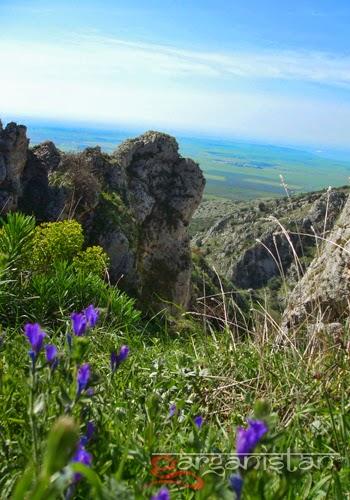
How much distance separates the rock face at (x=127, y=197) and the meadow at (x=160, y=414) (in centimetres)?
1729

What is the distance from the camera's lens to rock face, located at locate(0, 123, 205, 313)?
93.5ft

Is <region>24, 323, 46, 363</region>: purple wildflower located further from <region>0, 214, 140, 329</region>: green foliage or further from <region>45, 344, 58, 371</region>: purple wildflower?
<region>0, 214, 140, 329</region>: green foliage

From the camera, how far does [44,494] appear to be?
87cm

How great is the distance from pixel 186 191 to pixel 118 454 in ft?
135

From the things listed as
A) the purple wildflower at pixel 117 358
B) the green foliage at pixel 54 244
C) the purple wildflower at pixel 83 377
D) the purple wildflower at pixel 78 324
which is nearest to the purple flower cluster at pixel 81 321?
the purple wildflower at pixel 78 324

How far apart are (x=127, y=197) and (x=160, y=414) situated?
114 ft

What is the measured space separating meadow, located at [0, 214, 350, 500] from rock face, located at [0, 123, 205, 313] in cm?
1729

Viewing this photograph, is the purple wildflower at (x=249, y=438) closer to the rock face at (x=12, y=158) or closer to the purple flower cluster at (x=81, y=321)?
the purple flower cluster at (x=81, y=321)

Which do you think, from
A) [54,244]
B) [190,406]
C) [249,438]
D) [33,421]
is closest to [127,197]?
[54,244]

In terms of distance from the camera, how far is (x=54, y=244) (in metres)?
6.86

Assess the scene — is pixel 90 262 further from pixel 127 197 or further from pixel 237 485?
pixel 127 197

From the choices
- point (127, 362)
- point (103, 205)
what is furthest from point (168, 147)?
point (127, 362)

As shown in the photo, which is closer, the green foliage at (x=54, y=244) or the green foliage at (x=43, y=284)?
the green foliage at (x=43, y=284)

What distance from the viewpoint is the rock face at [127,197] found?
28484mm
